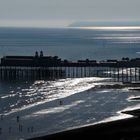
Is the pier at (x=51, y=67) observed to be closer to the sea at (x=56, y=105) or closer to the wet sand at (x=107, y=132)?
the sea at (x=56, y=105)

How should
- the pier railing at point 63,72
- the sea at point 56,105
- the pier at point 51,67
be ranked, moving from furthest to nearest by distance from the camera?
1. the pier at point 51,67
2. the pier railing at point 63,72
3. the sea at point 56,105

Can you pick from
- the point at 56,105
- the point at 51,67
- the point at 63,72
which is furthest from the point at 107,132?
the point at 63,72

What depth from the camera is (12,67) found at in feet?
253

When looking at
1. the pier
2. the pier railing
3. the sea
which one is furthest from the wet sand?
the pier

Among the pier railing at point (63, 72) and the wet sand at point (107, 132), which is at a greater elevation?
the pier railing at point (63, 72)

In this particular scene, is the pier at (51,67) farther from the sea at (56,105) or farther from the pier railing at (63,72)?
the sea at (56,105)

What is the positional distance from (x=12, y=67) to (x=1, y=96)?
2212cm

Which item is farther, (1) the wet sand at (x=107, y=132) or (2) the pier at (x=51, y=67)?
(2) the pier at (x=51, y=67)

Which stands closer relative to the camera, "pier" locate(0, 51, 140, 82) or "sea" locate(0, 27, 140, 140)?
"sea" locate(0, 27, 140, 140)

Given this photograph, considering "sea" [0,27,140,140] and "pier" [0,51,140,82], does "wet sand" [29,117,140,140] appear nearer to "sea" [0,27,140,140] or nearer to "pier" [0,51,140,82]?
"sea" [0,27,140,140]

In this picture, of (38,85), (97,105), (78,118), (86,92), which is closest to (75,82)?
(38,85)

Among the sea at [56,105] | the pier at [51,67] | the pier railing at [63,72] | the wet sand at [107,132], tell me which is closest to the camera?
the wet sand at [107,132]

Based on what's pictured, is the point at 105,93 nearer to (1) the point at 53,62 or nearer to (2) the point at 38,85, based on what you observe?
(2) the point at 38,85

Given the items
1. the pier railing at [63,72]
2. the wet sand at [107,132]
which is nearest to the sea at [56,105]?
the pier railing at [63,72]
